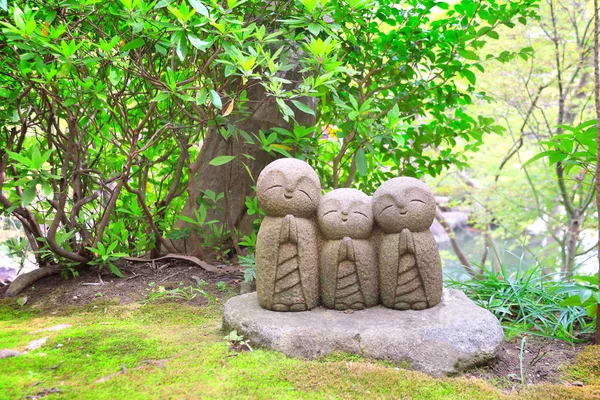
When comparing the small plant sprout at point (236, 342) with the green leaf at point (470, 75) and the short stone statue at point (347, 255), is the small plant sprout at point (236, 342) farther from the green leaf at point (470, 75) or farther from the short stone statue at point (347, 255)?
the green leaf at point (470, 75)

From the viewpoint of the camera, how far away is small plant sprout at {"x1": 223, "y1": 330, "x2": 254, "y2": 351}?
2.32 m

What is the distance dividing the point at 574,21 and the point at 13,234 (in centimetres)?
757

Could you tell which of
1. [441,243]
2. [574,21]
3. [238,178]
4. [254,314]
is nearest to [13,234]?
[238,178]

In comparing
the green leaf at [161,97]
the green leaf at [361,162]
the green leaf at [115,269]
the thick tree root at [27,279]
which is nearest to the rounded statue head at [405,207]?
the green leaf at [361,162]

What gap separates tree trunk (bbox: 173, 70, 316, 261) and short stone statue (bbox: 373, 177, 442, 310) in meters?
1.60

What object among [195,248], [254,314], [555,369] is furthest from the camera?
[195,248]

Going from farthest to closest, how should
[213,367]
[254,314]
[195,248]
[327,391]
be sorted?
[195,248]
[254,314]
[213,367]
[327,391]

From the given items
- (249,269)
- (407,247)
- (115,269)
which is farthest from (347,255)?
(115,269)

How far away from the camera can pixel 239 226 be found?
13.2ft

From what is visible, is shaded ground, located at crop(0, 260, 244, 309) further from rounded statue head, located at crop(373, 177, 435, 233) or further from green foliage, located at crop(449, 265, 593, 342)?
green foliage, located at crop(449, 265, 593, 342)

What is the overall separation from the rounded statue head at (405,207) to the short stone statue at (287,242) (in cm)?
41

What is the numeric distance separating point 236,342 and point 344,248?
2.58 ft

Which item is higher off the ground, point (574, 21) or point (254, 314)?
point (574, 21)

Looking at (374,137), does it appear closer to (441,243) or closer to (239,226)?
(239,226)
